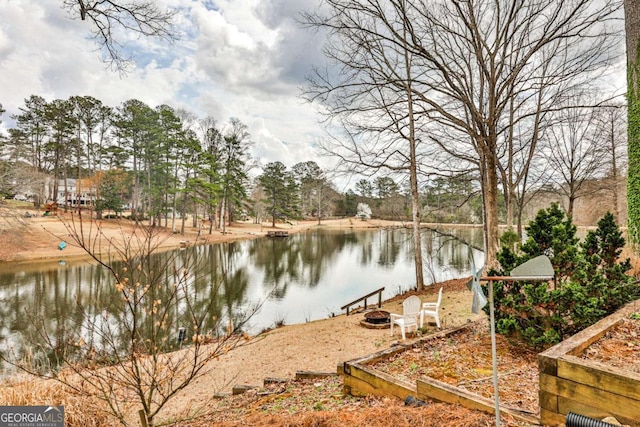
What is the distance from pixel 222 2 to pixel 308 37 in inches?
104

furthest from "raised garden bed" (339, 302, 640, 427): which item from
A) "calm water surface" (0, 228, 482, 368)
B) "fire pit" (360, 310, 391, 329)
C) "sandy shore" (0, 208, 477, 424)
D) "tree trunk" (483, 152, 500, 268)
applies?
"tree trunk" (483, 152, 500, 268)

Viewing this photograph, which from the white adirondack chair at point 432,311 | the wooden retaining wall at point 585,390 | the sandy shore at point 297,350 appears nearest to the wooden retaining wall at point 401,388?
the wooden retaining wall at point 585,390

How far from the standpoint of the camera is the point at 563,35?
5793 millimetres

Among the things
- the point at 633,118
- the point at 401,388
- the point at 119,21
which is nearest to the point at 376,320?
the point at 401,388

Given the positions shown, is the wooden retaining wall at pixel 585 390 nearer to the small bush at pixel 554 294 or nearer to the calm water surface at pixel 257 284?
the small bush at pixel 554 294

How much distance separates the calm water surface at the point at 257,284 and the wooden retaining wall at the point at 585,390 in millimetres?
4617

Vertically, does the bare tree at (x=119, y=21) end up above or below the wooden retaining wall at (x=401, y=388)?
above

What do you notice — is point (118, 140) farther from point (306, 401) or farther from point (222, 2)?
point (306, 401)

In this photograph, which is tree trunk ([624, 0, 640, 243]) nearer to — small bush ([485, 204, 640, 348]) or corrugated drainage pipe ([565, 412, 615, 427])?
small bush ([485, 204, 640, 348])

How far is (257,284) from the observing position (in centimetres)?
1318

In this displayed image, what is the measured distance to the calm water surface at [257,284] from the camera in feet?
28.1

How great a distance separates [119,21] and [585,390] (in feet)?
18.8

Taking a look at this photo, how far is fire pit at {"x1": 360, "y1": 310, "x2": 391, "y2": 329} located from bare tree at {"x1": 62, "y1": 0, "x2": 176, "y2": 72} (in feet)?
21.2

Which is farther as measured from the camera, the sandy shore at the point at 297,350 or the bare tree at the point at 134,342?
the sandy shore at the point at 297,350
